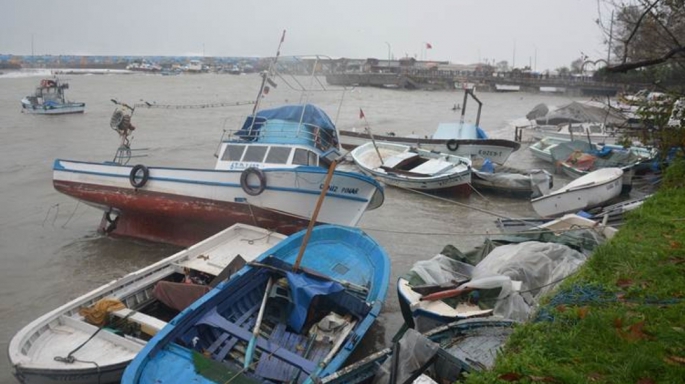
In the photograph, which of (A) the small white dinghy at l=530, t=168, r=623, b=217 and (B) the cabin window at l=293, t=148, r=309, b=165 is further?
(A) the small white dinghy at l=530, t=168, r=623, b=217

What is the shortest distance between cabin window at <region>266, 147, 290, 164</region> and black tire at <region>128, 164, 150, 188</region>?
3.19 meters

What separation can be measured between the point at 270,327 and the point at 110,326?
2.37 m

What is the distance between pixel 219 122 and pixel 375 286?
3326 centimetres

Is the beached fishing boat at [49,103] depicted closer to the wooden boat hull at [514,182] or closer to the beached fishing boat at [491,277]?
the wooden boat hull at [514,182]

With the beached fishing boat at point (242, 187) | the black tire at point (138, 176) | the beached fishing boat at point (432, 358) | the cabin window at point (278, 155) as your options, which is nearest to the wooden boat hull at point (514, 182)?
the beached fishing boat at point (242, 187)

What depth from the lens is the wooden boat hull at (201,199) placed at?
468 inches

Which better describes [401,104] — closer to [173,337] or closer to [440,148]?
[440,148]

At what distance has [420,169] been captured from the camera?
19531 millimetres

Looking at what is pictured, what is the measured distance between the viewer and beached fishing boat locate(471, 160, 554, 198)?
18.0 meters

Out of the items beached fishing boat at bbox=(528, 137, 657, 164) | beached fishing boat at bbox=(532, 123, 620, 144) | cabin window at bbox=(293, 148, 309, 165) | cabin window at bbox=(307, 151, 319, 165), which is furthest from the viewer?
beached fishing boat at bbox=(532, 123, 620, 144)

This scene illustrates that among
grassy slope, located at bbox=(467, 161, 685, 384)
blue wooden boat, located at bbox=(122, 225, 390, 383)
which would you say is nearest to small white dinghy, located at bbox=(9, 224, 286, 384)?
blue wooden boat, located at bbox=(122, 225, 390, 383)

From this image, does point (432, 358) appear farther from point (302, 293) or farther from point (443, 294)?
→ point (302, 293)

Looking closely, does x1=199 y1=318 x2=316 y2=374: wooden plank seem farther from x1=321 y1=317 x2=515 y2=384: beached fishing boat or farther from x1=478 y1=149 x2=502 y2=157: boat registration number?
x1=478 y1=149 x2=502 y2=157: boat registration number

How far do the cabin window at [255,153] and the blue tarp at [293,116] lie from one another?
1239 millimetres
